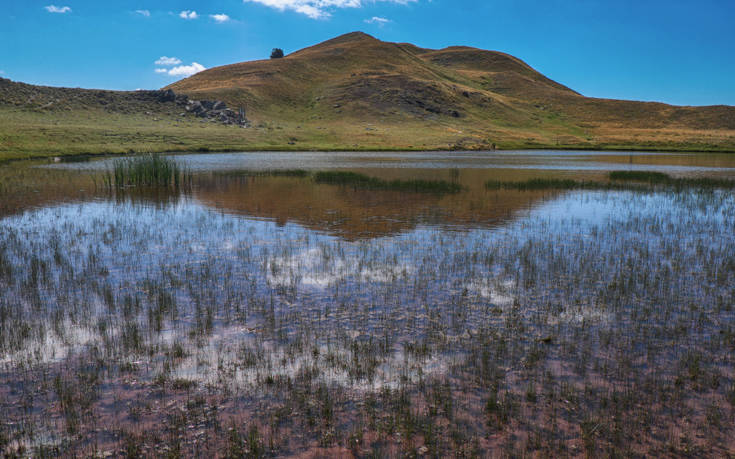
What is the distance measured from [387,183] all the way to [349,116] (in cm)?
9590

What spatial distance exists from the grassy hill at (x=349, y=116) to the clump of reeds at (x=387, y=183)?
36569 mm

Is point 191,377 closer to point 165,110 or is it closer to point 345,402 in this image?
point 345,402

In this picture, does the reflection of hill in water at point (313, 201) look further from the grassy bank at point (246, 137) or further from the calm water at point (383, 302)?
the grassy bank at point (246, 137)

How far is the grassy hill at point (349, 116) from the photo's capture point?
74875 millimetres

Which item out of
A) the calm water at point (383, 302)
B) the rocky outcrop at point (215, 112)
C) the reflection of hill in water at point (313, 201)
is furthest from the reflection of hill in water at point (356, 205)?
the rocky outcrop at point (215, 112)

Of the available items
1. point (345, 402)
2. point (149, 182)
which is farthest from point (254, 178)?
point (345, 402)

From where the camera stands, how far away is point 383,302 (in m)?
10.2

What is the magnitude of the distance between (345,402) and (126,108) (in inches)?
4354

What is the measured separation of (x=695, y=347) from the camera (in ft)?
26.2

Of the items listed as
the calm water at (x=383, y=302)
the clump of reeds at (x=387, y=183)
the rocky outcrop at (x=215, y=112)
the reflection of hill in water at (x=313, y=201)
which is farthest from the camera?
the rocky outcrop at (x=215, y=112)

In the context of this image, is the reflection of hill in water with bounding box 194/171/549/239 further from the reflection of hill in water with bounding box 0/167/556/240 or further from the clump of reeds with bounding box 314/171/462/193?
the clump of reeds with bounding box 314/171/462/193

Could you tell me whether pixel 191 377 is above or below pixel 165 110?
below

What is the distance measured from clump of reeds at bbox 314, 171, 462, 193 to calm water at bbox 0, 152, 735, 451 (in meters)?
10.5

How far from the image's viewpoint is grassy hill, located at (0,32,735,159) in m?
74.9
